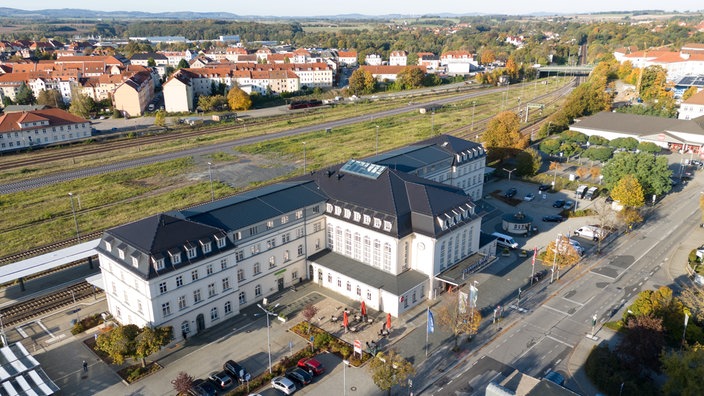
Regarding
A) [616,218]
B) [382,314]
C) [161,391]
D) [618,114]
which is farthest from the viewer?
[618,114]

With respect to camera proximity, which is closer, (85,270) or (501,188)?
(85,270)

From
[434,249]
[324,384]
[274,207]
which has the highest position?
[274,207]

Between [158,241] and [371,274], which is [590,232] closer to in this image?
[371,274]

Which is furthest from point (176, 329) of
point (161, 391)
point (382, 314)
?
point (382, 314)

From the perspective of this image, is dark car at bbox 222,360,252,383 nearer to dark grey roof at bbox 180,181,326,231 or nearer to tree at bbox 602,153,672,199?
dark grey roof at bbox 180,181,326,231

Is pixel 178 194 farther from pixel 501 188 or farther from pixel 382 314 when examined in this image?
pixel 501 188
